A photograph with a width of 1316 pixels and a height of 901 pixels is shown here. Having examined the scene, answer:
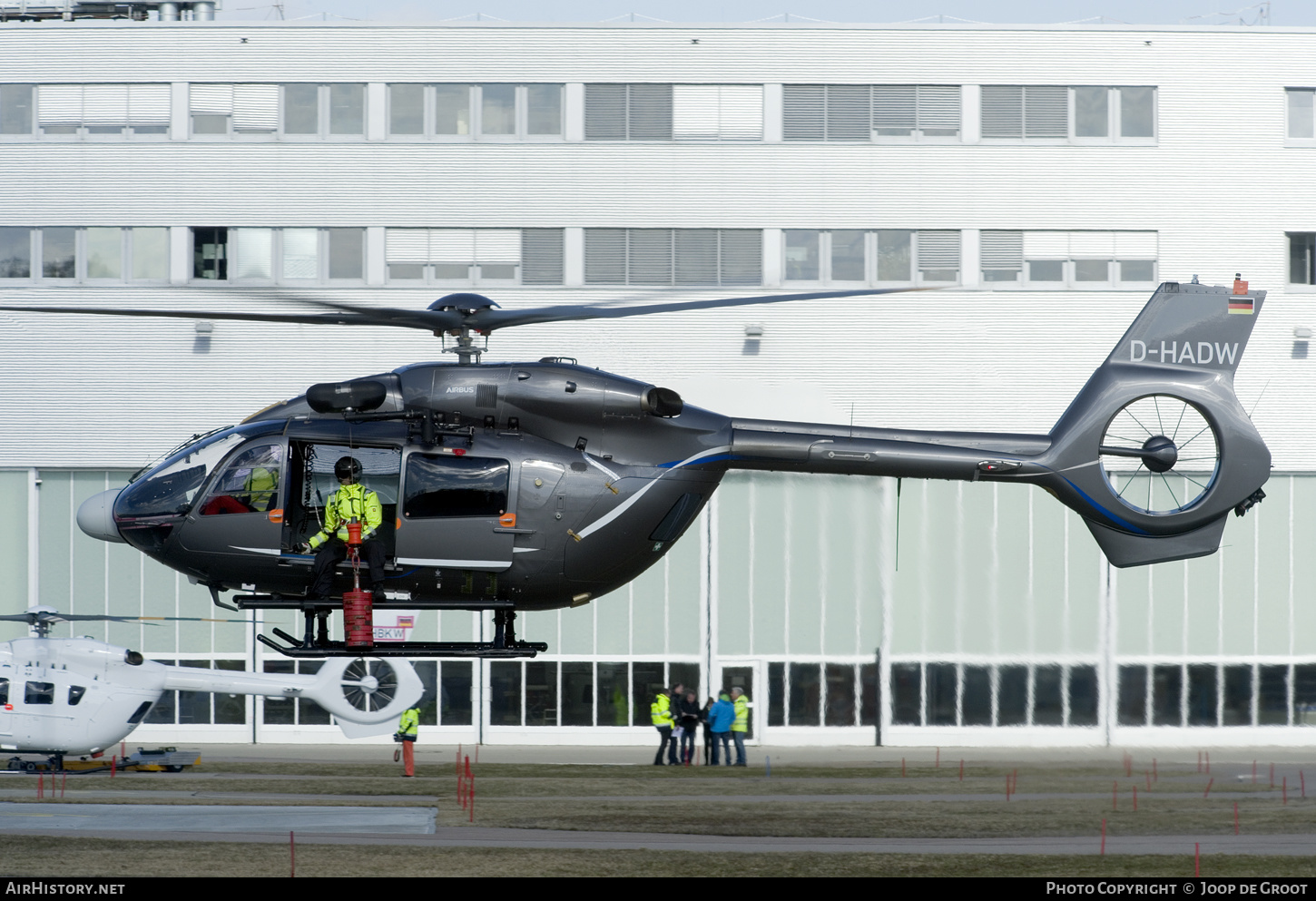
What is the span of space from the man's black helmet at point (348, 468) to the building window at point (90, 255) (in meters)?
24.7

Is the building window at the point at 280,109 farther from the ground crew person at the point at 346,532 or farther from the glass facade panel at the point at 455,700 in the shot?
the ground crew person at the point at 346,532

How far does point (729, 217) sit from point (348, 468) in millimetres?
23629

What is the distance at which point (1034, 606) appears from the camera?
30797mm

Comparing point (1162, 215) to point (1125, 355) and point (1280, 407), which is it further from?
point (1125, 355)

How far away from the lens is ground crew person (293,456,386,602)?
1438 centimetres

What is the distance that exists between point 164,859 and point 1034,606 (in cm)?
1862

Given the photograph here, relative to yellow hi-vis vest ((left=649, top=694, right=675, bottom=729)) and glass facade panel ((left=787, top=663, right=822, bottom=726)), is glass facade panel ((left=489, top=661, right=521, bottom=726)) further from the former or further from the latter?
glass facade panel ((left=787, top=663, right=822, bottom=726))

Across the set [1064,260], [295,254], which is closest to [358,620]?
[295,254]

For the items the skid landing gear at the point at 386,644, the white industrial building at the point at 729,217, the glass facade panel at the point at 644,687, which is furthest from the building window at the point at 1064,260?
the skid landing gear at the point at 386,644

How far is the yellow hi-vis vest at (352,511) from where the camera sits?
47.1 feet

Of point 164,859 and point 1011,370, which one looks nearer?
point 164,859

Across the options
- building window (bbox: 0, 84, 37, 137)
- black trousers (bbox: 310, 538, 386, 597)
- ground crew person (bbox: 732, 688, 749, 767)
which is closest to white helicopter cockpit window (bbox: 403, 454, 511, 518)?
black trousers (bbox: 310, 538, 386, 597)

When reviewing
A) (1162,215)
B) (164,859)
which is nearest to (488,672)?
(164,859)

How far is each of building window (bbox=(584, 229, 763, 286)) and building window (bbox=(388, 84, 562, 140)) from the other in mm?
3339
